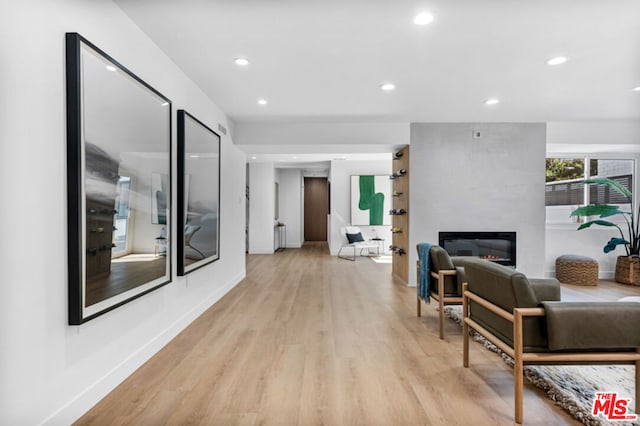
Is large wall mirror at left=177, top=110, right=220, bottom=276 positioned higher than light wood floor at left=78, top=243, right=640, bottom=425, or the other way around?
large wall mirror at left=177, top=110, right=220, bottom=276

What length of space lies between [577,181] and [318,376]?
6.27 meters

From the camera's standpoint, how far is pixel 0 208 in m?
1.42

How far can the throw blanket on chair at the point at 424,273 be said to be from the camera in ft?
11.5

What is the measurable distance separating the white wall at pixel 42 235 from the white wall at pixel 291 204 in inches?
328

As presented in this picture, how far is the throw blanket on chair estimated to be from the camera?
3498mm

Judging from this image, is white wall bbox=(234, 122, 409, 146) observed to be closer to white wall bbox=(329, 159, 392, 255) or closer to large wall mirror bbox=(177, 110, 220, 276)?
large wall mirror bbox=(177, 110, 220, 276)

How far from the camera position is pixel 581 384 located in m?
2.20

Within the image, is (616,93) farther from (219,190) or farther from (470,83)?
(219,190)

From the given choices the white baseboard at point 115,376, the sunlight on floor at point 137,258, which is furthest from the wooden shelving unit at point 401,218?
the sunlight on floor at point 137,258

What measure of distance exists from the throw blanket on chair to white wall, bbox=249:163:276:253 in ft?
19.8

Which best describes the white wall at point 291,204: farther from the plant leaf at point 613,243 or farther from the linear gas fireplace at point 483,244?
the plant leaf at point 613,243

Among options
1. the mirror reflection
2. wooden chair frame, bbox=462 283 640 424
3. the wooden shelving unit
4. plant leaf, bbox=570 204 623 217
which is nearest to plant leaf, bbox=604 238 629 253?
plant leaf, bbox=570 204 623 217

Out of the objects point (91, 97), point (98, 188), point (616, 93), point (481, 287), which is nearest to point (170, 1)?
point (91, 97)

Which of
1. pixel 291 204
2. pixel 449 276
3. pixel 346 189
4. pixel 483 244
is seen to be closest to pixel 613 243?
pixel 483 244
